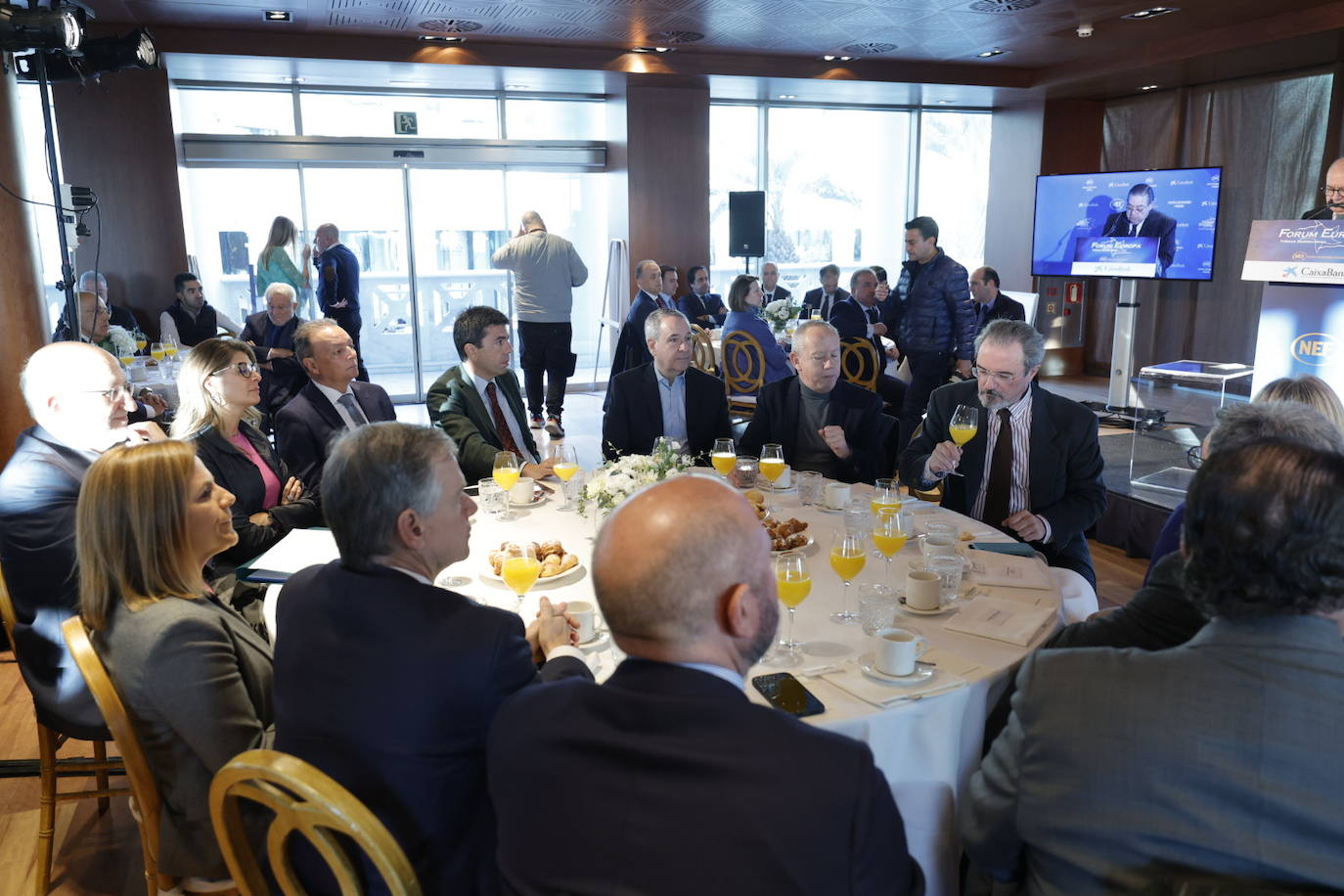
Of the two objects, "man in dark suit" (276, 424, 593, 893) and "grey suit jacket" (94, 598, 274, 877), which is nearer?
"man in dark suit" (276, 424, 593, 893)

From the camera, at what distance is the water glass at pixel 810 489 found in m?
3.21

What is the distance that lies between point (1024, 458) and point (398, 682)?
259cm

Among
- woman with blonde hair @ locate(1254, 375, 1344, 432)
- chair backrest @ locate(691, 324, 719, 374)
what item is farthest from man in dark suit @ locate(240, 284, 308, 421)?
woman with blonde hair @ locate(1254, 375, 1344, 432)

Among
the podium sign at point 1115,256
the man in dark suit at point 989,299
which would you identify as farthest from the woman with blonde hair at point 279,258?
the podium sign at point 1115,256

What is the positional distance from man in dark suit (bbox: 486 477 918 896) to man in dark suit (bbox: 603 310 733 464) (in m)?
2.97

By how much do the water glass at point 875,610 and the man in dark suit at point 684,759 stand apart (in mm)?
→ 891

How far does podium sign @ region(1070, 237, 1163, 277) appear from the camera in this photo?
9477 mm

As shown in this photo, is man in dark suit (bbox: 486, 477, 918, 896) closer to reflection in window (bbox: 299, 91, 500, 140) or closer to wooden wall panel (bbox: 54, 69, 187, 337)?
wooden wall panel (bbox: 54, 69, 187, 337)

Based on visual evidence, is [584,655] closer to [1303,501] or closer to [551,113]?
[1303,501]

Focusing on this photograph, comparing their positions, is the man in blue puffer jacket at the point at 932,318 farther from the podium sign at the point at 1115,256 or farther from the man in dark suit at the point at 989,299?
the podium sign at the point at 1115,256

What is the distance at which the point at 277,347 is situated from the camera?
664 centimetres

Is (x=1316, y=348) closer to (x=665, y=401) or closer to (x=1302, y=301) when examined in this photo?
(x=1302, y=301)

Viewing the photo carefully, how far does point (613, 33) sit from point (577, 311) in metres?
3.53

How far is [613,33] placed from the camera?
8125mm
